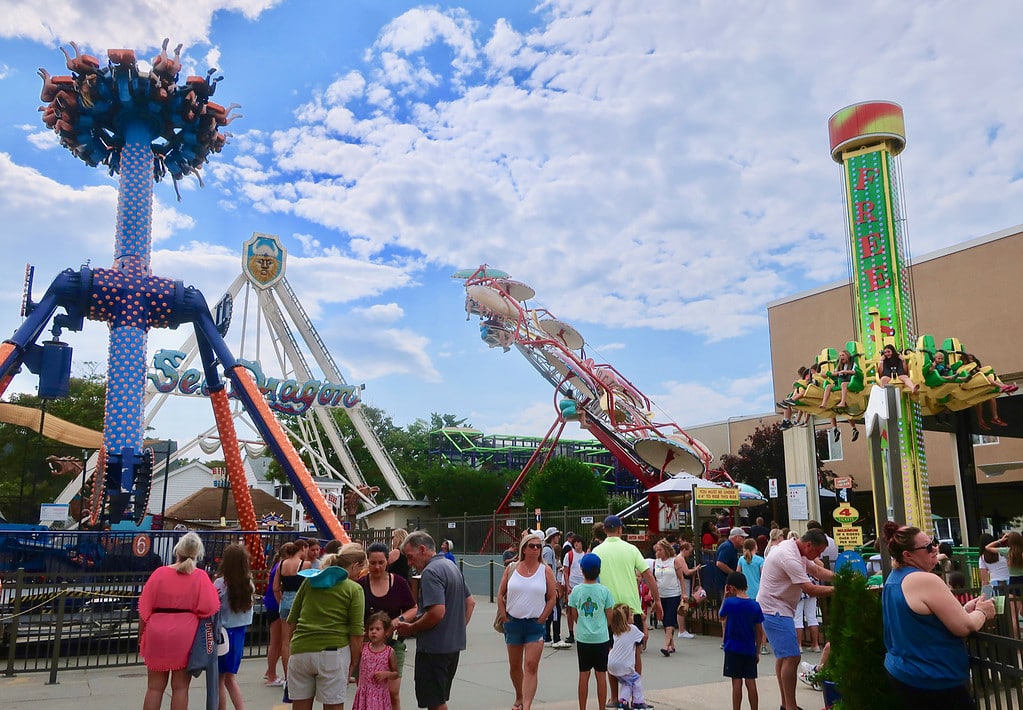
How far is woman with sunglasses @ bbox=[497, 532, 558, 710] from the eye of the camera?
750cm

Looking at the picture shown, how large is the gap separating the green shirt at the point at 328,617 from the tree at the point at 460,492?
119 ft

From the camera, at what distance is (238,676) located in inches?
399

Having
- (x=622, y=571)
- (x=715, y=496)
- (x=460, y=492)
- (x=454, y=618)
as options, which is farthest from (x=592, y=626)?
(x=460, y=492)

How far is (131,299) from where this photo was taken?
17.7m

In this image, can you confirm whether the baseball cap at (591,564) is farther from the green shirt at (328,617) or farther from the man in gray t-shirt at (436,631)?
the green shirt at (328,617)

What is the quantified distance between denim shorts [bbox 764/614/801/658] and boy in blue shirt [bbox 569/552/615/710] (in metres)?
1.43

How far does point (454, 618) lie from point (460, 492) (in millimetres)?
36763

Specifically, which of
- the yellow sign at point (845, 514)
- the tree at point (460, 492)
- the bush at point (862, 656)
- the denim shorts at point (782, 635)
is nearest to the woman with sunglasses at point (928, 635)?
the bush at point (862, 656)

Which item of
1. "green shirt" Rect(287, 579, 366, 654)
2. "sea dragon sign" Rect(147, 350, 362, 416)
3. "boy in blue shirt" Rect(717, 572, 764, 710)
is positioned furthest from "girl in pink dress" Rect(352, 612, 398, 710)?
"sea dragon sign" Rect(147, 350, 362, 416)

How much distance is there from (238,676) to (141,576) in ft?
8.84

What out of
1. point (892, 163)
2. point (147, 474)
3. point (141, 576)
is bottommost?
point (141, 576)

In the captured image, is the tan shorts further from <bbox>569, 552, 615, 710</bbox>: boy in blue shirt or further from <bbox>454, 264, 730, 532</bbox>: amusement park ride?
<bbox>454, 264, 730, 532</bbox>: amusement park ride

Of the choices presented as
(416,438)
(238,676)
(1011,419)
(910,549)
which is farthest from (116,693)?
(416,438)

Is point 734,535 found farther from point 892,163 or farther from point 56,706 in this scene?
point 892,163
